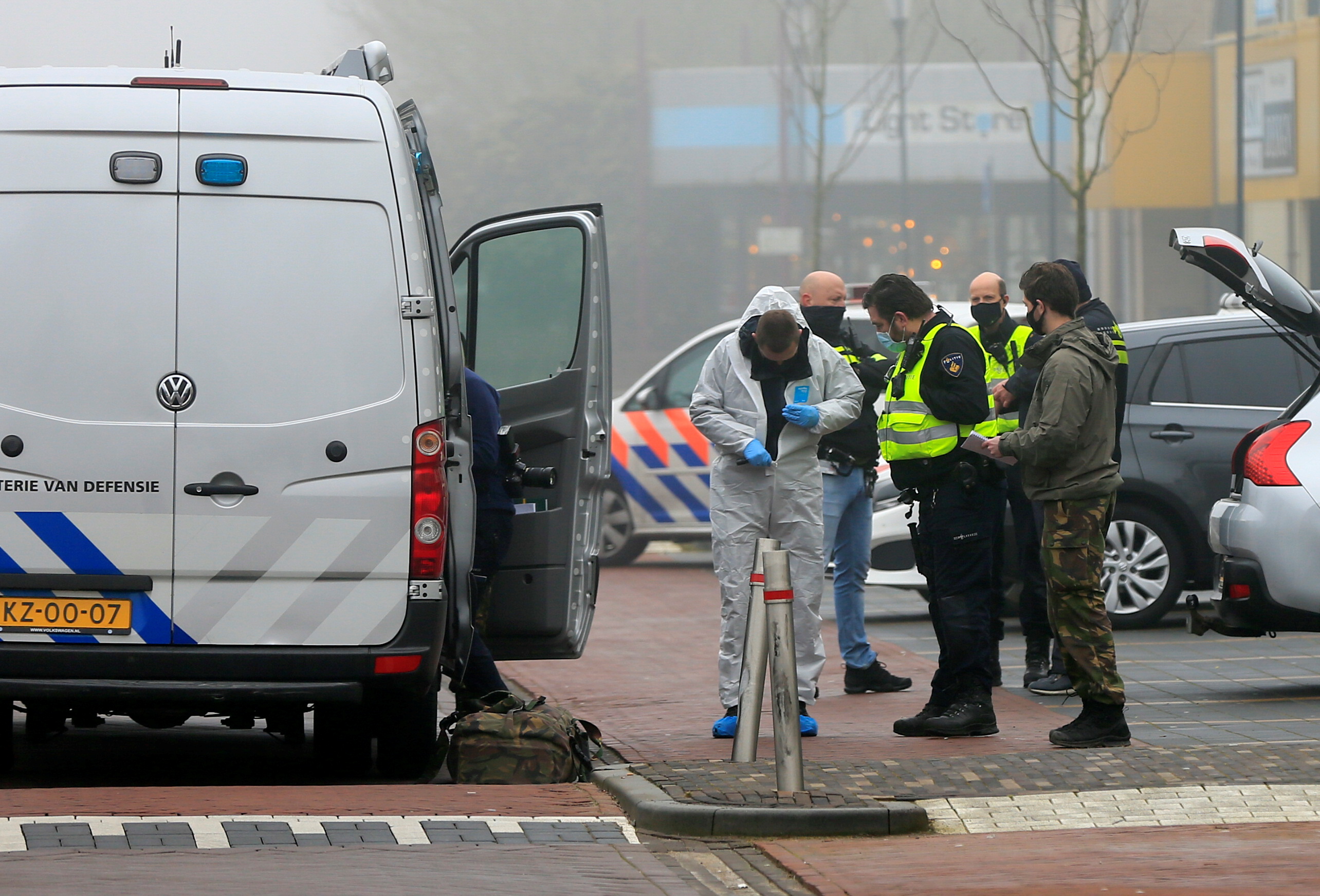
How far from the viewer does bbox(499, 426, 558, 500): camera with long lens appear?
739 centimetres

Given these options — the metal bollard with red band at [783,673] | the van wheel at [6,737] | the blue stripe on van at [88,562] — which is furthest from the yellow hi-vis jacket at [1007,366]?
the van wheel at [6,737]

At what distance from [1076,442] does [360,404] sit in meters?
2.68

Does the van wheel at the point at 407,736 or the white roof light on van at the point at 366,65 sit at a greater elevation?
the white roof light on van at the point at 366,65

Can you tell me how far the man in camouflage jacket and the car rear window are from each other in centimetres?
395

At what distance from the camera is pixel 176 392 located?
609cm

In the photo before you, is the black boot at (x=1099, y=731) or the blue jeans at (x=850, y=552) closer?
the black boot at (x=1099, y=731)

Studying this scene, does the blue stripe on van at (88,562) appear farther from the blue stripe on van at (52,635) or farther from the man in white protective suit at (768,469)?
the man in white protective suit at (768,469)

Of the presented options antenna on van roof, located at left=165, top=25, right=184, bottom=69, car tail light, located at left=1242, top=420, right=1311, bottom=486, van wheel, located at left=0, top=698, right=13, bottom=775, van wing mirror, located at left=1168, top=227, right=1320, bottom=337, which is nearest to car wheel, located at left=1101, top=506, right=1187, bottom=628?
car tail light, located at left=1242, top=420, right=1311, bottom=486

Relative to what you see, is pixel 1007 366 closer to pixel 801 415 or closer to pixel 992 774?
pixel 801 415

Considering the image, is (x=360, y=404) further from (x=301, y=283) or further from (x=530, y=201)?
(x=530, y=201)

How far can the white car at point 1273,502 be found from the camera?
7.92 meters

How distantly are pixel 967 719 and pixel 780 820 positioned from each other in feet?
6.02

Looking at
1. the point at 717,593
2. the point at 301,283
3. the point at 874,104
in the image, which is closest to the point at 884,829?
the point at 301,283

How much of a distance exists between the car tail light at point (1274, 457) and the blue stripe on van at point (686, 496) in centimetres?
704
